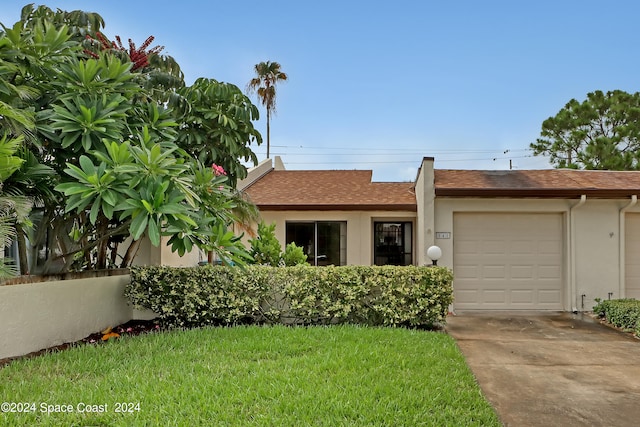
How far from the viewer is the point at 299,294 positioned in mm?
7473

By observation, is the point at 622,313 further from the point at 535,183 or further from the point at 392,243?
the point at 392,243

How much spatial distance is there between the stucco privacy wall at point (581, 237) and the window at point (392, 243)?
2.48 metres

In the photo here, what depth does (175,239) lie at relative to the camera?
5.29 metres

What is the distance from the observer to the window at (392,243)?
12391 millimetres

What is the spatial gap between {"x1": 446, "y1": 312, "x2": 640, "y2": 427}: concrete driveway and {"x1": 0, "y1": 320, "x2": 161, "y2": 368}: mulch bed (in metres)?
5.29

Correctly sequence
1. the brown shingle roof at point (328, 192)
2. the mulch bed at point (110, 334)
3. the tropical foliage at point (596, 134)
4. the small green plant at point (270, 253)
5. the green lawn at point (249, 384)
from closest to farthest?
the green lawn at point (249, 384), the mulch bed at point (110, 334), the small green plant at point (270, 253), the brown shingle roof at point (328, 192), the tropical foliage at point (596, 134)

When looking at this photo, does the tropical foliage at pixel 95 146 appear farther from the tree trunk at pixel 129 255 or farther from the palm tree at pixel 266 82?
the palm tree at pixel 266 82

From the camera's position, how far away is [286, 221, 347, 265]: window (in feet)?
40.2

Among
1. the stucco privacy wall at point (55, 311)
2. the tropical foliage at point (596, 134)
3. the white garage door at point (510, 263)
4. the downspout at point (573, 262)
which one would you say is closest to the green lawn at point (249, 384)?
the stucco privacy wall at point (55, 311)

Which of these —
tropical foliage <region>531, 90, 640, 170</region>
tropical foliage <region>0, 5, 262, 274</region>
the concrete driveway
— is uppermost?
tropical foliage <region>531, 90, 640, 170</region>

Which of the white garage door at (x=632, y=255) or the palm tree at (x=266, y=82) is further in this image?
the palm tree at (x=266, y=82)

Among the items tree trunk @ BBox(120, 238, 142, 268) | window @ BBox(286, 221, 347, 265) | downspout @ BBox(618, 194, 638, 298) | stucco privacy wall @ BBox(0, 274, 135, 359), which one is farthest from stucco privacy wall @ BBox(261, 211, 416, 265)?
stucco privacy wall @ BBox(0, 274, 135, 359)

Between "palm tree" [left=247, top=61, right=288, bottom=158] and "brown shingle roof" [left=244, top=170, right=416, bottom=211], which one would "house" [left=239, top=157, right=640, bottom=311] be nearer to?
"brown shingle roof" [left=244, top=170, right=416, bottom=211]

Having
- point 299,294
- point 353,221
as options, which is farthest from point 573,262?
point 299,294
